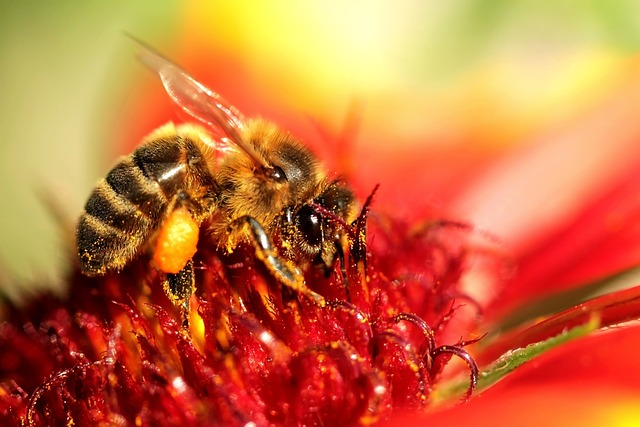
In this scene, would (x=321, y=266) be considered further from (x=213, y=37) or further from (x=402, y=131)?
(x=213, y=37)

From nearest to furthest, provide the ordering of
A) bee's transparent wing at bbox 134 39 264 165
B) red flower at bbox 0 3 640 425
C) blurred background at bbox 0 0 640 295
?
red flower at bbox 0 3 640 425
bee's transparent wing at bbox 134 39 264 165
blurred background at bbox 0 0 640 295

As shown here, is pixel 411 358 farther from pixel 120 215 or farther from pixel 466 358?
pixel 120 215

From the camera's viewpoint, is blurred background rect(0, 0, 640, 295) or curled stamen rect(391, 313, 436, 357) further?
blurred background rect(0, 0, 640, 295)

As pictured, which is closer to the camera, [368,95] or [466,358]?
[466,358]

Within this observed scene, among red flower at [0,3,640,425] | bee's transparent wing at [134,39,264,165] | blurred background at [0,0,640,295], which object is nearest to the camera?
red flower at [0,3,640,425]

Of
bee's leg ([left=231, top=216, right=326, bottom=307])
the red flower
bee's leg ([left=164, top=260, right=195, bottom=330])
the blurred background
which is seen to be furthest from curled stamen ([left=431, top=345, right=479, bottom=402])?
the blurred background

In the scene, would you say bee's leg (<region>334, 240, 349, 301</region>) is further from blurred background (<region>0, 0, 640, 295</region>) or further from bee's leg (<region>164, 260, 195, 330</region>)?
blurred background (<region>0, 0, 640, 295</region>)

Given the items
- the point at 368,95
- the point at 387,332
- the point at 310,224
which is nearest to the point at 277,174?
the point at 310,224

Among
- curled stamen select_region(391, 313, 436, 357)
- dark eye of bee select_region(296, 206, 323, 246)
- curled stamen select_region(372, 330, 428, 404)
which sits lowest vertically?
curled stamen select_region(372, 330, 428, 404)
